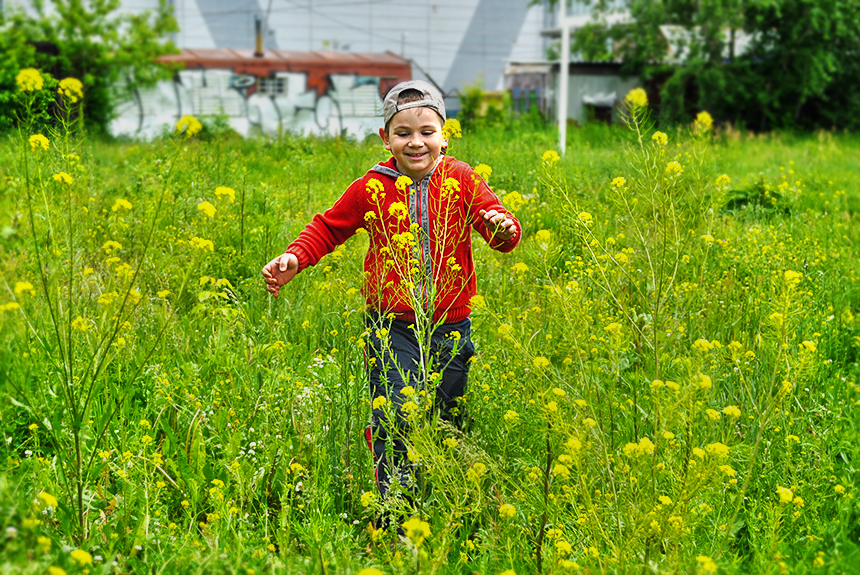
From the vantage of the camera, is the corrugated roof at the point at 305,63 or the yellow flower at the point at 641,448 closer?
the yellow flower at the point at 641,448

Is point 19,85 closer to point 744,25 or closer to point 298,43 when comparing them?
point 744,25

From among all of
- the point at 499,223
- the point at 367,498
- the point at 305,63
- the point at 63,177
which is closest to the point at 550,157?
the point at 499,223

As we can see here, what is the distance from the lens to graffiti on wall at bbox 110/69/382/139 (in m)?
25.0

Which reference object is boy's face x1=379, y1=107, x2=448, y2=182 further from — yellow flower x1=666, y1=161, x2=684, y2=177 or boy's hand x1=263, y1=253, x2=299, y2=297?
yellow flower x1=666, y1=161, x2=684, y2=177

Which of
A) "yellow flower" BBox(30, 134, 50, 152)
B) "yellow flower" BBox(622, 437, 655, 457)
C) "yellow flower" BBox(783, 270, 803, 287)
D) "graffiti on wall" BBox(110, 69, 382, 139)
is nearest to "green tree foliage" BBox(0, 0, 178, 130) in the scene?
"graffiti on wall" BBox(110, 69, 382, 139)

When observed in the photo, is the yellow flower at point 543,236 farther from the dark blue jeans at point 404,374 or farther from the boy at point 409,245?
the dark blue jeans at point 404,374

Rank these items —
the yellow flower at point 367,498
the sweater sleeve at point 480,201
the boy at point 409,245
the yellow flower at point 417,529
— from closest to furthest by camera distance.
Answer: the yellow flower at point 417,529, the yellow flower at point 367,498, the boy at point 409,245, the sweater sleeve at point 480,201

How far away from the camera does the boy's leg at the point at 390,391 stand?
257 cm

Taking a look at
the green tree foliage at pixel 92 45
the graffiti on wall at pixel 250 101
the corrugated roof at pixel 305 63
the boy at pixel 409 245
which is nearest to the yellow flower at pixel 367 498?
the boy at pixel 409 245


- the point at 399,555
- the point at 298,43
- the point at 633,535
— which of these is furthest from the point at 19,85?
the point at 298,43

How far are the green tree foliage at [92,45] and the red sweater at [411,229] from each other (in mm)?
20650

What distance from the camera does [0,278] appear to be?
1.97 metres

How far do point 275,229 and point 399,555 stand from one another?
325 cm

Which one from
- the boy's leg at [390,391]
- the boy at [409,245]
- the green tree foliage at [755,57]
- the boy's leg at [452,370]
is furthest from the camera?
the green tree foliage at [755,57]
